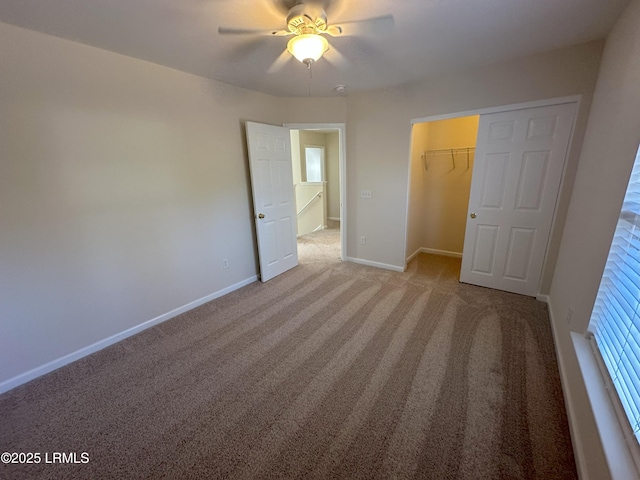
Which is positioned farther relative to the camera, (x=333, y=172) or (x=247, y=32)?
(x=333, y=172)

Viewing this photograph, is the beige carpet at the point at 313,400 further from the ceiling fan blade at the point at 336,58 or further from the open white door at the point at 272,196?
the ceiling fan blade at the point at 336,58

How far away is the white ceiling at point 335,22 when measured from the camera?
1528 millimetres

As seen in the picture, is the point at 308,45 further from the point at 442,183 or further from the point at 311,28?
the point at 442,183

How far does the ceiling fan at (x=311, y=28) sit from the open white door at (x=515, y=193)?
1801 millimetres

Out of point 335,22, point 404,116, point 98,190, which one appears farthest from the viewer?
point 404,116

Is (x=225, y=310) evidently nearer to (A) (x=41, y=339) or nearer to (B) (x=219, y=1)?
(A) (x=41, y=339)

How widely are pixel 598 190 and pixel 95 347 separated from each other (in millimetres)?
4017

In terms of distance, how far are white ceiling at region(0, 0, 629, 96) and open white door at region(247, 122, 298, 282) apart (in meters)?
0.78

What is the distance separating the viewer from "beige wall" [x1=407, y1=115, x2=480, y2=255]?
3.82 meters

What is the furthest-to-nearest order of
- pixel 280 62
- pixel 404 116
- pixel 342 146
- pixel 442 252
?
pixel 442 252 < pixel 342 146 < pixel 404 116 < pixel 280 62

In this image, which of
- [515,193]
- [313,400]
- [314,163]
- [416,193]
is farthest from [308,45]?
[314,163]

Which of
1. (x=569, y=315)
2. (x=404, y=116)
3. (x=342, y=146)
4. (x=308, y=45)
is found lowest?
(x=569, y=315)

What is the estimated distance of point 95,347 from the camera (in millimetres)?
2170

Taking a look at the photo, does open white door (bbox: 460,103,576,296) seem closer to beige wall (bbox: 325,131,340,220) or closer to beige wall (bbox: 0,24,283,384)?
beige wall (bbox: 0,24,283,384)
